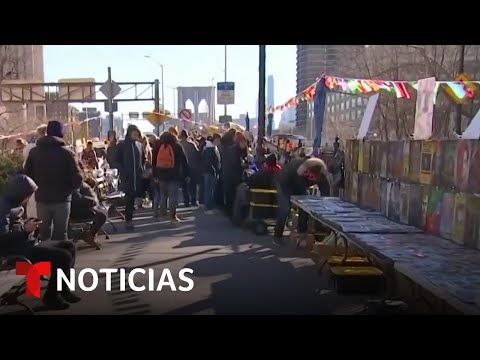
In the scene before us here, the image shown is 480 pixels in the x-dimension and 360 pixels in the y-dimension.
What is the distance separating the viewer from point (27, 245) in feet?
13.1

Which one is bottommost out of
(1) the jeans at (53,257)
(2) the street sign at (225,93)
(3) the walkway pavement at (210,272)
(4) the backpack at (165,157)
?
(3) the walkway pavement at (210,272)

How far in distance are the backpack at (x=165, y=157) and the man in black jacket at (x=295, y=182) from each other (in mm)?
1670

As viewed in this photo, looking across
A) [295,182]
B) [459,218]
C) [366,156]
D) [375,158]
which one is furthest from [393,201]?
[295,182]

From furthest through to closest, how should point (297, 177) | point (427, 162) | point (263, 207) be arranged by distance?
point (263, 207) < point (297, 177) < point (427, 162)

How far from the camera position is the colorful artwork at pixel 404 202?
16.2 feet

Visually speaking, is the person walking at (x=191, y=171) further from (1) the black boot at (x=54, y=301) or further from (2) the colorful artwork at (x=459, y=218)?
(2) the colorful artwork at (x=459, y=218)

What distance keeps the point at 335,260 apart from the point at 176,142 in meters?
3.68

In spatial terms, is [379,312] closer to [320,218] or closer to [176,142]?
[320,218]

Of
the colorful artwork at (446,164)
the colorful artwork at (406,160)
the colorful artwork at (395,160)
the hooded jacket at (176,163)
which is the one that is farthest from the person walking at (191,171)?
the colorful artwork at (446,164)

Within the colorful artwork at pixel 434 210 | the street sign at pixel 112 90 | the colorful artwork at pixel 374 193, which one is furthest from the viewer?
the street sign at pixel 112 90

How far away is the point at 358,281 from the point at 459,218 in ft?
3.20

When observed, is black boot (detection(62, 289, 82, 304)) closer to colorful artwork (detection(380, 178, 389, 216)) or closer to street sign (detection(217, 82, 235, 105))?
colorful artwork (detection(380, 178, 389, 216))

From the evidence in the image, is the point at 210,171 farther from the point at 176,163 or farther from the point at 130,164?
the point at 130,164
